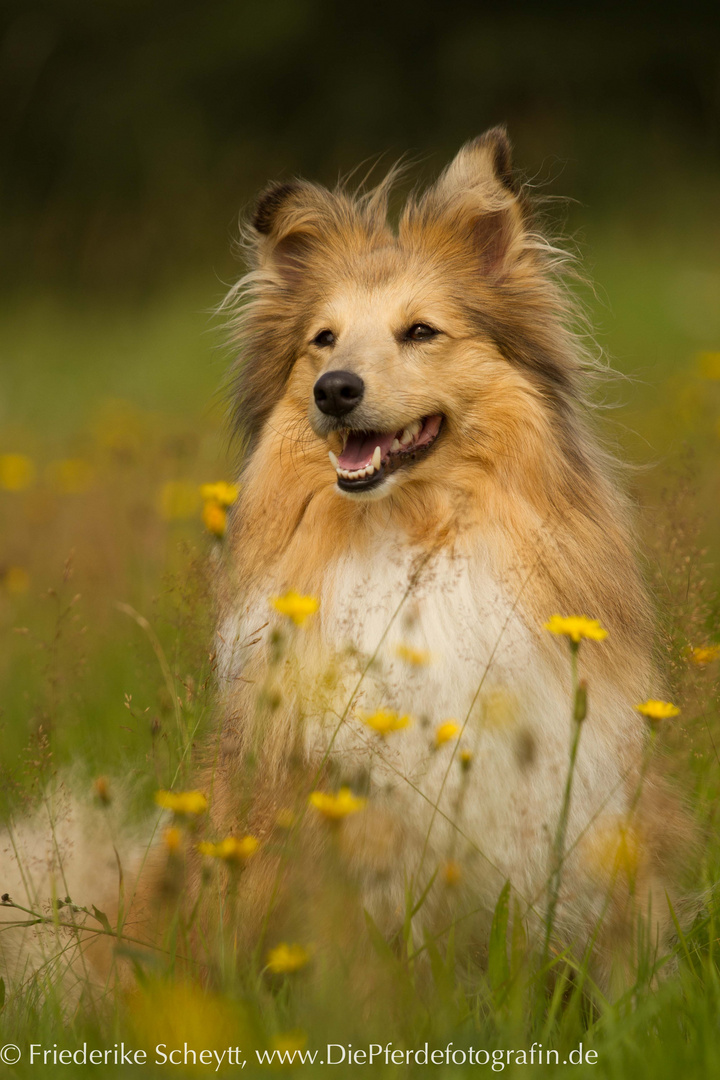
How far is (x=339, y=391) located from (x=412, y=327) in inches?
14.4

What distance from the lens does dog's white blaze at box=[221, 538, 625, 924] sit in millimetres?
2471

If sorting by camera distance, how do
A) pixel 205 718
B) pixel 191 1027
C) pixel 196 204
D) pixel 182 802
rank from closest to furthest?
pixel 191 1027 → pixel 182 802 → pixel 205 718 → pixel 196 204

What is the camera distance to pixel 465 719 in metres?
2.44

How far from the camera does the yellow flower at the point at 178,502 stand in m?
5.36

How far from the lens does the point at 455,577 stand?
272 cm

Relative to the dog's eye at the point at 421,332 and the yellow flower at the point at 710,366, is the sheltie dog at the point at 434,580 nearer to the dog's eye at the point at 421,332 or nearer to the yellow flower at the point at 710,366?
the dog's eye at the point at 421,332

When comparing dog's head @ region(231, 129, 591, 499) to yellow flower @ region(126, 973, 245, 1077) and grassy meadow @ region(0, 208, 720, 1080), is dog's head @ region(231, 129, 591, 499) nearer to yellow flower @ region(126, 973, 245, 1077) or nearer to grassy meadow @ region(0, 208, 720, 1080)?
grassy meadow @ region(0, 208, 720, 1080)

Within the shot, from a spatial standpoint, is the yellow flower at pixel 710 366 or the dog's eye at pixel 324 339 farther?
the yellow flower at pixel 710 366

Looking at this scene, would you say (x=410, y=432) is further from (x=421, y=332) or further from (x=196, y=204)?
(x=196, y=204)

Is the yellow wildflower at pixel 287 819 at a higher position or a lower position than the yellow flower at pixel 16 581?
higher

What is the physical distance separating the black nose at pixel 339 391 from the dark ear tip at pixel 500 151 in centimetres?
81

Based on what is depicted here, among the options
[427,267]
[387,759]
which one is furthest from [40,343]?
[387,759]

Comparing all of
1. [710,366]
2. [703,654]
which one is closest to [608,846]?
[703,654]

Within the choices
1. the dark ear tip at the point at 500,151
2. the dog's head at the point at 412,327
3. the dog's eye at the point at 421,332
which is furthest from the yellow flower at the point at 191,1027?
the dark ear tip at the point at 500,151
